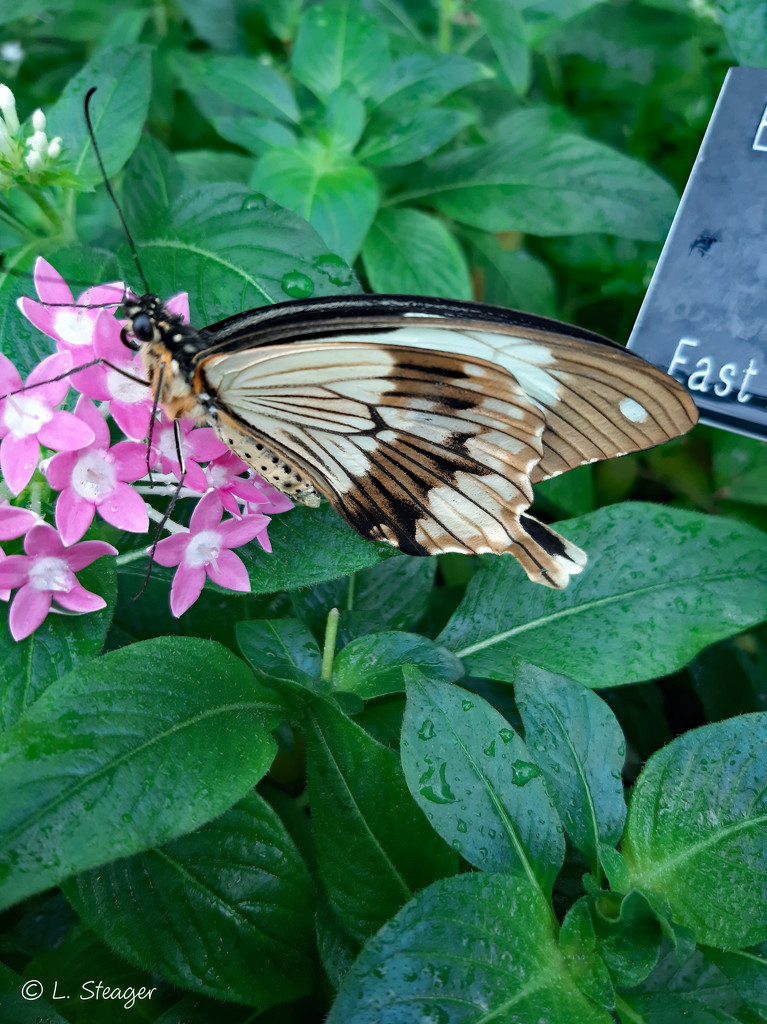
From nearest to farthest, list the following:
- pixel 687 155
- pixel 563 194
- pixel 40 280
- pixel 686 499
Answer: pixel 40 280
pixel 563 194
pixel 686 499
pixel 687 155

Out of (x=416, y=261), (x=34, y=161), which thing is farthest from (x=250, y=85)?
(x=34, y=161)

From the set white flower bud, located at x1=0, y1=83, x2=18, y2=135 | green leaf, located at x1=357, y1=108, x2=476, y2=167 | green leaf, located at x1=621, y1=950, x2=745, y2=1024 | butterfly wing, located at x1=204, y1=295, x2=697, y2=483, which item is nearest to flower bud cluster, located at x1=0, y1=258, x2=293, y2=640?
butterfly wing, located at x1=204, y1=295, x2=697, y2=483

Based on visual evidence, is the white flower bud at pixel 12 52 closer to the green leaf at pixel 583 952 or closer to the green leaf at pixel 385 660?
the green leaf at pixel 385 660

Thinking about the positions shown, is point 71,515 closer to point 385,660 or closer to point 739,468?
point 385,660

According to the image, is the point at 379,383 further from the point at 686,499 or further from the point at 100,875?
the point at 686,499

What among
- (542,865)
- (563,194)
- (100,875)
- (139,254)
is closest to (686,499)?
(563,194)

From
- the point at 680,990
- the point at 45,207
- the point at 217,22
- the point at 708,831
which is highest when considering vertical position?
the point at 217,22

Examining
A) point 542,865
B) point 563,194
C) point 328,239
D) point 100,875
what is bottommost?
point 100,875
